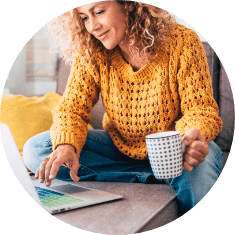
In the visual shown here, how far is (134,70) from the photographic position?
2.06ft

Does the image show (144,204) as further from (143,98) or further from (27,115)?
(27,115)

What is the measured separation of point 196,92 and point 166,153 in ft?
0.55

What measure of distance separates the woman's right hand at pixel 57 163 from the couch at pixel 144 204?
0.26ft

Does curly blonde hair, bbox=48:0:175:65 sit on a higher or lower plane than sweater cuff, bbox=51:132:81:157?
higher

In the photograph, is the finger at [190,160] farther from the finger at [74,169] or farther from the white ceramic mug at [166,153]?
the finger at [74,169]

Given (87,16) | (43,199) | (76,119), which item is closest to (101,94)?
(76,119)

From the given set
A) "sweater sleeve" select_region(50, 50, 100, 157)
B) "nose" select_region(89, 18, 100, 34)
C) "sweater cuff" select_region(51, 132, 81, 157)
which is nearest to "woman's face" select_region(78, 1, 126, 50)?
"nose" select_region(89, 18, 100, 34)

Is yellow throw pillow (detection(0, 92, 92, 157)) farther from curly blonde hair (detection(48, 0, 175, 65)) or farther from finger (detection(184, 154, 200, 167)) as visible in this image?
finger (detection(184, 154, 200, 167))

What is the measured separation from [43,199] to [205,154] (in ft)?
1.16

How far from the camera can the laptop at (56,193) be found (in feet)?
1.57

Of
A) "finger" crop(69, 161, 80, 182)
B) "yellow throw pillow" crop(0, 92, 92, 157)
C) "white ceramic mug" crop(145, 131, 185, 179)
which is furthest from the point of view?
"yellow throw pillow" crop(0, 92, 92, 157)

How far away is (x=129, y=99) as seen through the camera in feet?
2.01

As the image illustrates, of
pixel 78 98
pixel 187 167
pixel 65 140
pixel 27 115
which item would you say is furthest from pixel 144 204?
pixel 27 115

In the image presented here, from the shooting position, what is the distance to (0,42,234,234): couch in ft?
1.47
